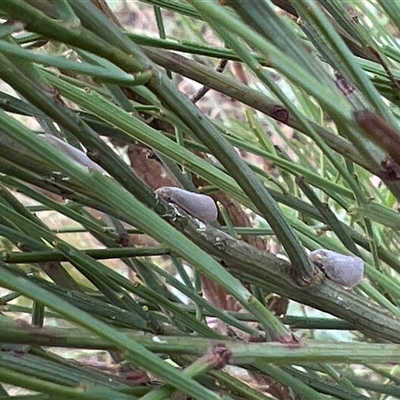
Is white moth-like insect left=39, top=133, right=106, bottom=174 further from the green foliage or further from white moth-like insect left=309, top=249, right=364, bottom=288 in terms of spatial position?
white moth-like insect left=309, top=249, right=364, bottom=288

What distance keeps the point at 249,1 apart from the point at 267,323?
13 cm

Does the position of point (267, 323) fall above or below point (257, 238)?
below

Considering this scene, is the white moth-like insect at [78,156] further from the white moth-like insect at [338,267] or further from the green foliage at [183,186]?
the white moth-like insect at [338,267]

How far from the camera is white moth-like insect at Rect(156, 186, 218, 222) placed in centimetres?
32

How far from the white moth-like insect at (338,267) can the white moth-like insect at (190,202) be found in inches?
2.3

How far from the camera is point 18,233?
0.35 meters

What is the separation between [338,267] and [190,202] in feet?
0.27

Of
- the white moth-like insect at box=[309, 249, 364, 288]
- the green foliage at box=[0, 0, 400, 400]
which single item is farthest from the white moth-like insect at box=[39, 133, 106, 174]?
the white moth-like insect at box=[309, 249, 364, 288]

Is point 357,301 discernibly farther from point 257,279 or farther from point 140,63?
point 140,63

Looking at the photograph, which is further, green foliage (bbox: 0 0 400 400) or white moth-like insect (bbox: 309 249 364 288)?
white moth-like insect (bbox: 309 249 364 288)

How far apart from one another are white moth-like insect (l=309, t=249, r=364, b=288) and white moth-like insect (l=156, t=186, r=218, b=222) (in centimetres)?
6

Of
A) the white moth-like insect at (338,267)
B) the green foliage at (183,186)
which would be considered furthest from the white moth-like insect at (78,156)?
the white moth-like insect at (338,267)

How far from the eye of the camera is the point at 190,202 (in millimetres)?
322

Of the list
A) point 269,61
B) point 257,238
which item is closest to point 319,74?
point 269,61
